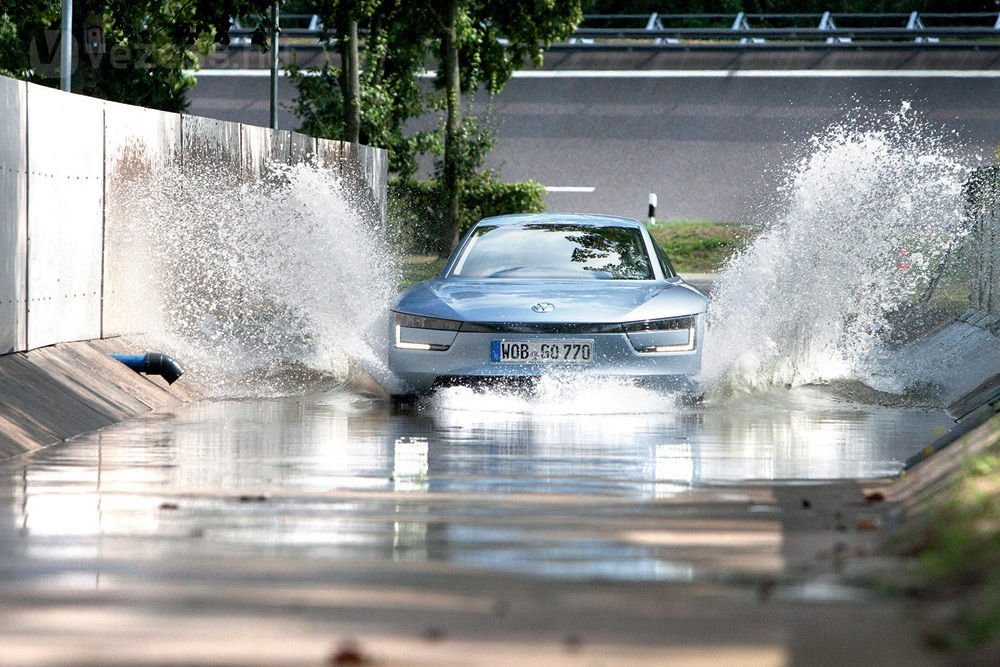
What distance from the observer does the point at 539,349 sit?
11469 mm

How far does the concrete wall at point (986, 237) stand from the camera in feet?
53.7

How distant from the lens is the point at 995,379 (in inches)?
501

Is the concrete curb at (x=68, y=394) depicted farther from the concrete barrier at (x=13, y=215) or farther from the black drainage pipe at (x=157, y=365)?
the concrete barrier at (x=13, y=215)

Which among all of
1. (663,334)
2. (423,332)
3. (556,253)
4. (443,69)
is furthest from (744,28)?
(423,332)

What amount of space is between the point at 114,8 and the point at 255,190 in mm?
8802

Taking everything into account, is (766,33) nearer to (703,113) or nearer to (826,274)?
(703,113)

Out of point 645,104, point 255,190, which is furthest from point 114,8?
point 645,104

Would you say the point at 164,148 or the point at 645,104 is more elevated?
the point at 645,104

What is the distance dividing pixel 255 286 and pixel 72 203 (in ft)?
13.2

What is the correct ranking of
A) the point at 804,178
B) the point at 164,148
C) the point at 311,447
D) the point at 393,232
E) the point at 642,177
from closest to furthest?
the point at 311,447 < the point at 164,148 < the point at 804,178 < the point at 393,232 < the point at 642,177

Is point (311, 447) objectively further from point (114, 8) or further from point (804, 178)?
point (114, 8)

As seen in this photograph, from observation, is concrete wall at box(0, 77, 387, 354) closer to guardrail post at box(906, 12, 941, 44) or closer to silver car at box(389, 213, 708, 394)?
silver car at box(389, 213, 708, 394)

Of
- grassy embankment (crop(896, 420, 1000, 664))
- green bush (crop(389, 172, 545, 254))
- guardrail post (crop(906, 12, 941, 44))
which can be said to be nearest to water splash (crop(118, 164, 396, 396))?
grassy embankment (crop(896, 420, 1000, 664))

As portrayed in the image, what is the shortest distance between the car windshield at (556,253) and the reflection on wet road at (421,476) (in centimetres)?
116
